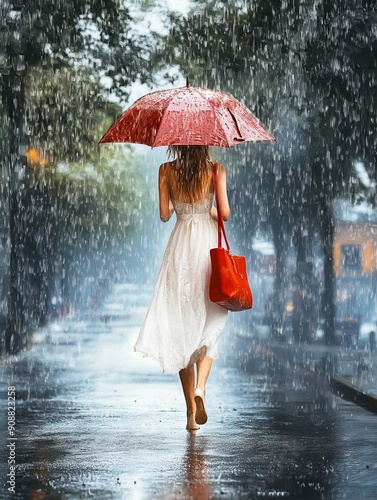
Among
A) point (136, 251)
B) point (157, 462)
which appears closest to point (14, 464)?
point (157, 462)

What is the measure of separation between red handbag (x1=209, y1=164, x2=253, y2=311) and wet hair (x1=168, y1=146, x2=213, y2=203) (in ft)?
0.90

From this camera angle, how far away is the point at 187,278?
28.8 ft

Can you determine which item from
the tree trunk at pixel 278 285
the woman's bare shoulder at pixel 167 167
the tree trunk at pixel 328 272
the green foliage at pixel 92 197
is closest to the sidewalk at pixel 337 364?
the tree trunk at pixel 328 272

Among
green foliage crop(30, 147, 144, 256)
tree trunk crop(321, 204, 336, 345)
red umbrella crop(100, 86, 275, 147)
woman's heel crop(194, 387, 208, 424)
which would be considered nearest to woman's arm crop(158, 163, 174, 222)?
red umbrella crop(100, 86, 275, 147)

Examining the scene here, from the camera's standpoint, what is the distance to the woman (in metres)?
8.64

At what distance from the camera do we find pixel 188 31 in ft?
77.3

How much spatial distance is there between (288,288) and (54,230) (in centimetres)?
860

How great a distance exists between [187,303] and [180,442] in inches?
36.3

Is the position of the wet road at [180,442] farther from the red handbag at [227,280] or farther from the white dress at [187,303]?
the red handbag at [227,280]

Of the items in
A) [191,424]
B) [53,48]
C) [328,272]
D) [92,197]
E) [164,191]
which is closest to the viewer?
[164,191]

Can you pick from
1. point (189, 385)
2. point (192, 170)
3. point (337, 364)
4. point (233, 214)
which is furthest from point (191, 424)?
point (233, 214)

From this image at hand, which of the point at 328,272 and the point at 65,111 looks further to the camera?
the point at 328,272

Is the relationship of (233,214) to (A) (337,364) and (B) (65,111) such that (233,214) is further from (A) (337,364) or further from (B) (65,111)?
(A) (337,364)

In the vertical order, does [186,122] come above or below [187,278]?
above
